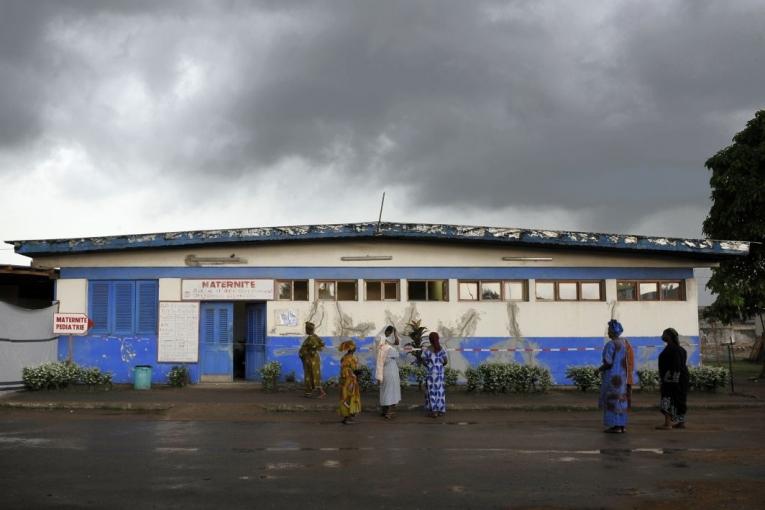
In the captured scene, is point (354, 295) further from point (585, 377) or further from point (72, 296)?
point (72, 296)

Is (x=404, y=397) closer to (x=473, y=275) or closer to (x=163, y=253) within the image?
(x=473, y=275)

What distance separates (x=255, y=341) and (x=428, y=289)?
4677 mm

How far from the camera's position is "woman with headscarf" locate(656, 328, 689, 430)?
1273 centimetres

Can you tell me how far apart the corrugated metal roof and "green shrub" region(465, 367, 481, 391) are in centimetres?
332

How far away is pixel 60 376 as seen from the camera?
1766 cm

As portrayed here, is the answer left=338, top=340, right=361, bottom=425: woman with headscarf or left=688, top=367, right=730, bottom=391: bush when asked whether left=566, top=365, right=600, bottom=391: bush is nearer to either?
left=688, top=367, right=730, bottom=391: bush

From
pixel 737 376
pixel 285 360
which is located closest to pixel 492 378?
pixel 285 360

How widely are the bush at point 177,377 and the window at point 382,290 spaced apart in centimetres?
490

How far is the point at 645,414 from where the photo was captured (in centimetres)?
1521

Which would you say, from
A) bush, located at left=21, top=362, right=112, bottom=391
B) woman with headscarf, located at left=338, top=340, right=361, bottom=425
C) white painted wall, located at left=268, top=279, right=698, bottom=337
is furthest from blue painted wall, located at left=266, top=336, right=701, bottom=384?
woman with headscarf, located at left=338, top=340, right=361, bottom=425

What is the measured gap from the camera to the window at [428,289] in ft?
63.4

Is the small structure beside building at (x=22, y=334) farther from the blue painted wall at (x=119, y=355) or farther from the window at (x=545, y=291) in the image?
the window at (x=545, y=291)

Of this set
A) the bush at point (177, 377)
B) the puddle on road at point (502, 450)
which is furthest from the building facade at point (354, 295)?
the puddle on road at point (502, 450)

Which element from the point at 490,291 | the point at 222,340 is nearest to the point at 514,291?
the point at 490,291
